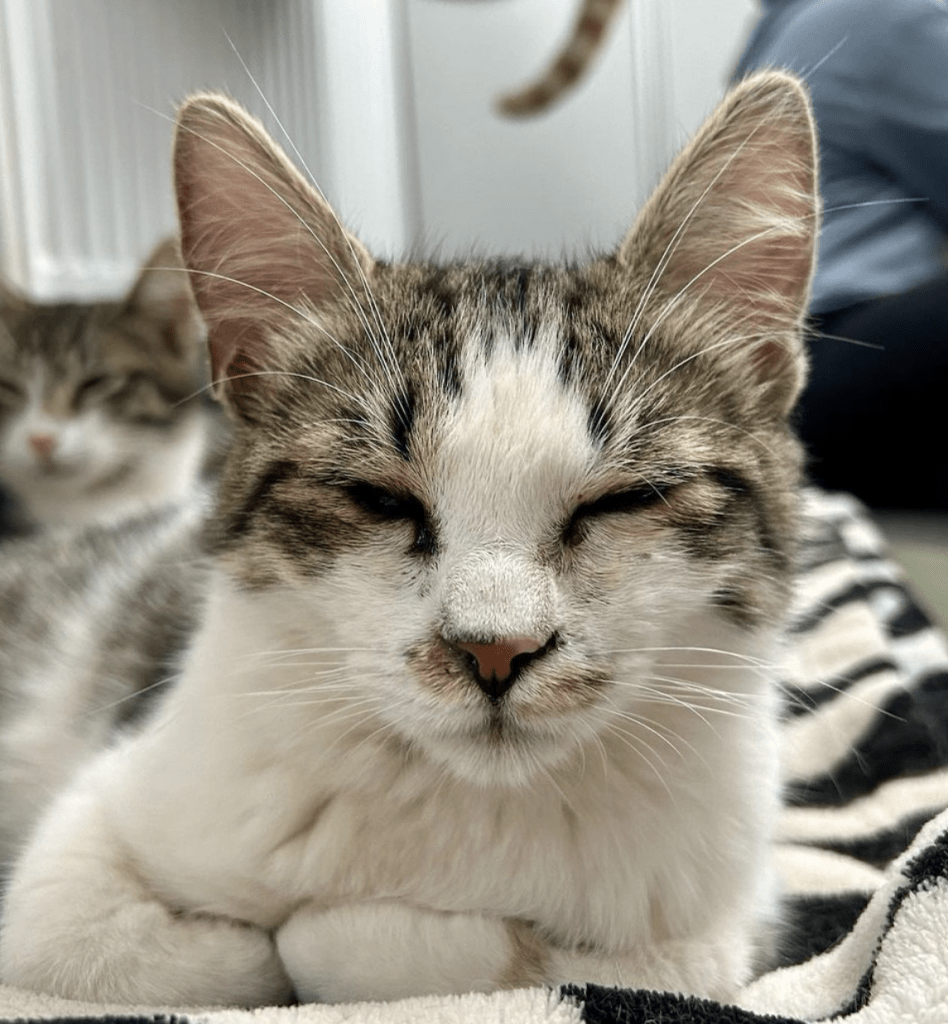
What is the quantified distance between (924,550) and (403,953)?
163cm

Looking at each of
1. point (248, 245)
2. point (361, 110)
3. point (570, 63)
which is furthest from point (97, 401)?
point (570, 63)

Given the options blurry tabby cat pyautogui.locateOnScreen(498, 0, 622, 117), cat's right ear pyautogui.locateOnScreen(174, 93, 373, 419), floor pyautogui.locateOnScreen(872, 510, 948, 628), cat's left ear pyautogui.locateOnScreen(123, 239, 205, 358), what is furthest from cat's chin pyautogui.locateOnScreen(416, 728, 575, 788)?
blurry tabby cat pyautogui.locateOnScreen(498, 0, 622, 117)

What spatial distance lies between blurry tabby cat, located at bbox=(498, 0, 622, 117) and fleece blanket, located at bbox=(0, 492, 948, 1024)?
2170 mm

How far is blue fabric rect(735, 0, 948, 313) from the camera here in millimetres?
2121

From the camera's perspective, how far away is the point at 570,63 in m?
3.53

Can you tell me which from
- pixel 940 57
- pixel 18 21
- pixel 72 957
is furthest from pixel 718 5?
pixel 72 957

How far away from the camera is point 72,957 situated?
0.73m

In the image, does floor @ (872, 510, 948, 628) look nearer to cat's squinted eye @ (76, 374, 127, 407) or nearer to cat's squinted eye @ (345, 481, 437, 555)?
cat's squinted eye @ (345, 481, 437, 555)

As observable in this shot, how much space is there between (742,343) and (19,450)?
1545 millimetres

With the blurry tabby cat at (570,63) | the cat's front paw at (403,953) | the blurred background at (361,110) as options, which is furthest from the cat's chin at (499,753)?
the blurry tabby cat at (570,63)

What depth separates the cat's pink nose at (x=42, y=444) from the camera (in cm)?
194

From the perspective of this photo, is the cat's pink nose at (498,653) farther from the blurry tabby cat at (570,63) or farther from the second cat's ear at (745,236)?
the blurry tabby cat at (570,63)

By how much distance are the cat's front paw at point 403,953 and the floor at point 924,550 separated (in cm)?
110

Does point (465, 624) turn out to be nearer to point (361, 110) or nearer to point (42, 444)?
point (42, 444)
